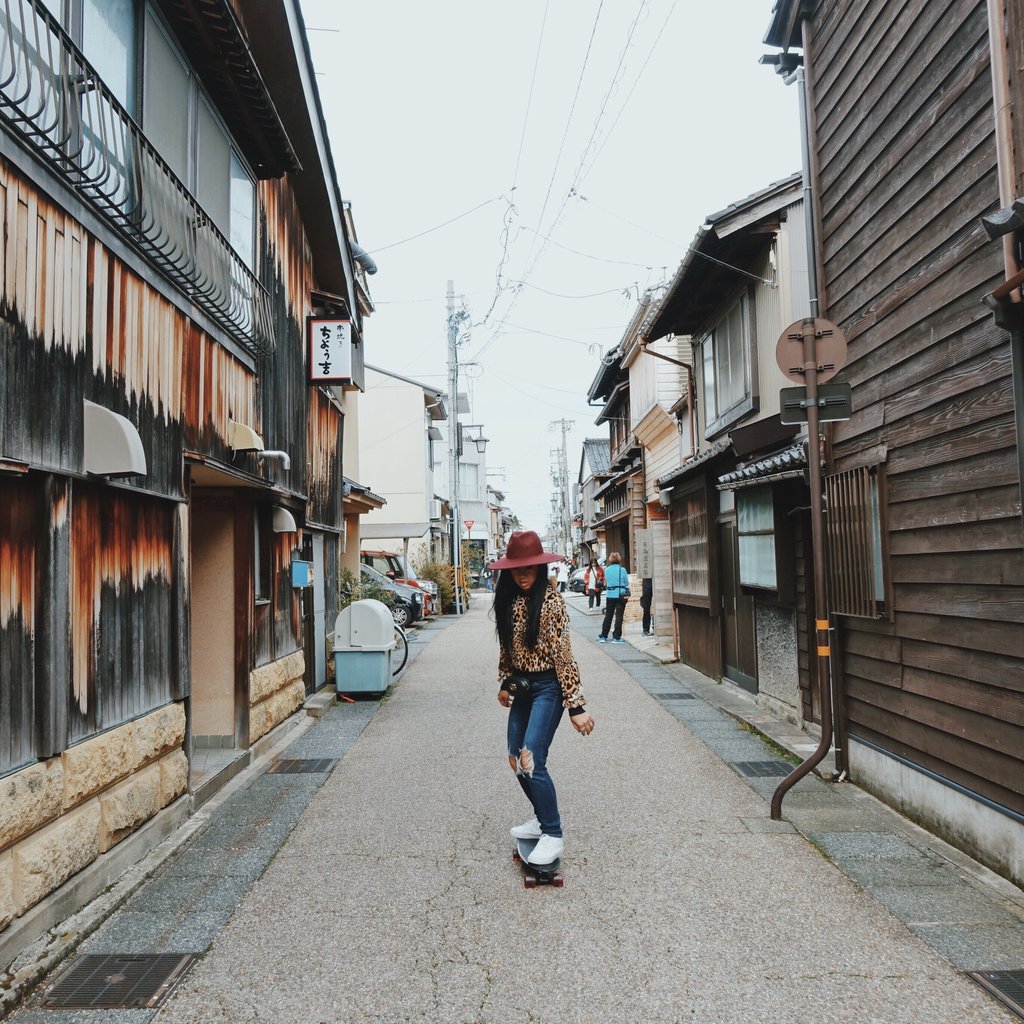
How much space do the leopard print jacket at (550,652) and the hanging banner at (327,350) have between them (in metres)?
7.09

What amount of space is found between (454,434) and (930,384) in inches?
960

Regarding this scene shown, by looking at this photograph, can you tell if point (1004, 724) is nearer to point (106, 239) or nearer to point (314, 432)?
point (106, 239)

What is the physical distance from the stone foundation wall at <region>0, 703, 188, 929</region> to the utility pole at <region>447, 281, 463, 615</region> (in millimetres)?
22159

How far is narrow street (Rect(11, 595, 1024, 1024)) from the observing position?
361 cm

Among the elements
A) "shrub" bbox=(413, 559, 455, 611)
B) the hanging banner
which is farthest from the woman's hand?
"shrub" bbox=(413, 559, 455, 611)

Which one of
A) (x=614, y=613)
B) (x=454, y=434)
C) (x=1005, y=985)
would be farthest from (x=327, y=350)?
(x=454, y=434)

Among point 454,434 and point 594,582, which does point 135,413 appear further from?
point 594,582

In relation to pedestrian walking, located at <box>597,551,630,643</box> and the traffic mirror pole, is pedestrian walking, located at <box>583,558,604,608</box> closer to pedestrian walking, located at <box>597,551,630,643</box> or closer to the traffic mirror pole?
pedestrian walking, located at <box>597,551,630,643</box>

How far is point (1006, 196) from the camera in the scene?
4.75 meters

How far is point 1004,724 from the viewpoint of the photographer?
4.84 meters

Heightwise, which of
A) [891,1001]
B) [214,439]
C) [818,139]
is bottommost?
[891,1001]

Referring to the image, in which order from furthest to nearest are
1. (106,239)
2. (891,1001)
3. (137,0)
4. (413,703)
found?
(413,703) → (137,0) → (106,239) → (891,1001)

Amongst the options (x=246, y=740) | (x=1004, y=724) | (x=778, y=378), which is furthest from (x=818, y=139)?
(x=246, y=740)

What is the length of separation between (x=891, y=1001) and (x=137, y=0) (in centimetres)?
730
